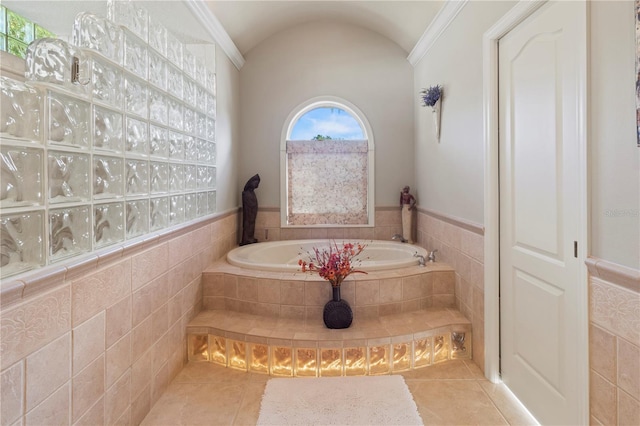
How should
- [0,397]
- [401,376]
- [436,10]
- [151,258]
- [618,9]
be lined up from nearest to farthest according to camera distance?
[0,397]
[618,9]
[151,258]
[401,376]
[436,10]

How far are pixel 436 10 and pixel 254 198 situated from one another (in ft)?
8.07

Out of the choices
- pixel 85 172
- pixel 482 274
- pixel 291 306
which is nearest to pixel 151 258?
pixel 85 172

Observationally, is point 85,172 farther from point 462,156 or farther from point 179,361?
point 462,156

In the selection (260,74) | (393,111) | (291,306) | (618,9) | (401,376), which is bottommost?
(401,376)

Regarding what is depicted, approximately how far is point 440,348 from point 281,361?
1116mm

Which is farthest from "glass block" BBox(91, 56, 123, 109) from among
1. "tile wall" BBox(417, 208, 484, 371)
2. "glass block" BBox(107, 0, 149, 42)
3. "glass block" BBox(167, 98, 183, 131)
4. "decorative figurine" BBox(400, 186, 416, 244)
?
"decorative figurine" BBox(400, 186, 416, 244)

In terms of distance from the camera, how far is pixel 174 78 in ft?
6.78

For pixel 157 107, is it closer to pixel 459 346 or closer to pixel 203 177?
pixel 203 177

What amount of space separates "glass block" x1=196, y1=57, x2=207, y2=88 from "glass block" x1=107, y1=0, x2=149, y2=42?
71 cm

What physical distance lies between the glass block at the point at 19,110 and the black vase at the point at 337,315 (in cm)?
177

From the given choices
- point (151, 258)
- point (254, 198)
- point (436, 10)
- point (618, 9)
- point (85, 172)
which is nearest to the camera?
point (618, 9)

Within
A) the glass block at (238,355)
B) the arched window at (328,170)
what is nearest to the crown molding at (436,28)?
the arched window at (328,170)

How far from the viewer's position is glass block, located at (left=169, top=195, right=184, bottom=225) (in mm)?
2063

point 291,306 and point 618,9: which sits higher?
point 618,9
